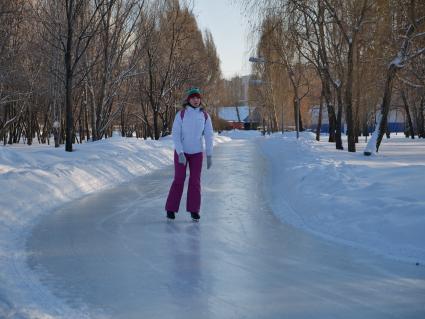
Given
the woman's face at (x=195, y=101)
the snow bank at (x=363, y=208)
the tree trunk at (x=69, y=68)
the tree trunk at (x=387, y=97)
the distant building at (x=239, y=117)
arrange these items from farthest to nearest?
the distant building at (x=239, y=117) → the tree trunk at (x=387, y=97) → the tree trunk at (x=69, y=68) → the woman's face at (x=195, y=101) → the snow bank at (x=363, y=208)

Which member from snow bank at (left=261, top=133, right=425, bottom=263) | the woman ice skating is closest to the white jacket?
the woman ice skating

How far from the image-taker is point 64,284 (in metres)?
3.88

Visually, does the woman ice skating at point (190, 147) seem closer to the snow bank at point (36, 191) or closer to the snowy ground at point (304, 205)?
the snowy ground at point (304, 205)

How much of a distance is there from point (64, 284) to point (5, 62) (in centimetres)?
2509

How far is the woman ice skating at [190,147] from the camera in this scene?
6762 mm

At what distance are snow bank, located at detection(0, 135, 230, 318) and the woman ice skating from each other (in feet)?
6.12

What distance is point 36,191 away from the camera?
818 cm

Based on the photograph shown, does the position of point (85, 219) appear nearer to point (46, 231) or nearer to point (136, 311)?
point (46, 231)

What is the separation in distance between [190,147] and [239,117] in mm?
107465

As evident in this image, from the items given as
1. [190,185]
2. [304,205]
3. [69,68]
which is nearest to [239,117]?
[69,68]

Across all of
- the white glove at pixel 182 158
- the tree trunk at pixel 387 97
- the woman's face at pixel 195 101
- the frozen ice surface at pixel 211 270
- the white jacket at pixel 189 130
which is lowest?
the frozen ice surface at pixel 211 270

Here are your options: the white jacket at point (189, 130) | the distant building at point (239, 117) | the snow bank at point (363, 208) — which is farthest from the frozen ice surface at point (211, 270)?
the distant building at point (239, 117)

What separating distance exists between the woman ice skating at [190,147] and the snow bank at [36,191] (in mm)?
1866

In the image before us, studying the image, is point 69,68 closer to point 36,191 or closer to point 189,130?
point 36,191
